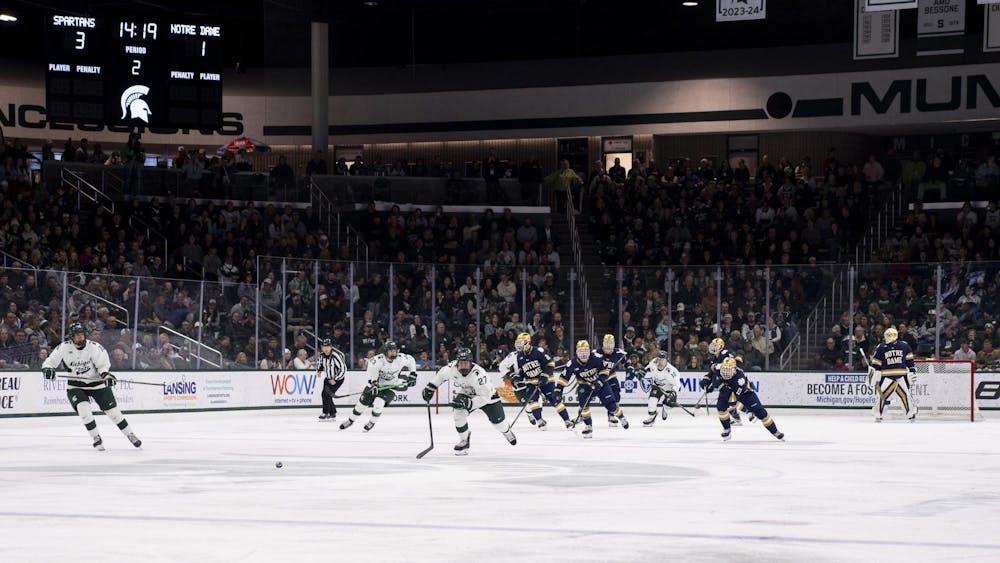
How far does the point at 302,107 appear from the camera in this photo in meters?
42.2

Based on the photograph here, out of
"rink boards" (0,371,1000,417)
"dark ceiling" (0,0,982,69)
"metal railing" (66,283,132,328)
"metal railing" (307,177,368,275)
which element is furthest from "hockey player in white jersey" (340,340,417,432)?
"dark ceiling" (0,0,982,69)

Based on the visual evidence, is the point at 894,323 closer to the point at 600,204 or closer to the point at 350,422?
the point at 600,204

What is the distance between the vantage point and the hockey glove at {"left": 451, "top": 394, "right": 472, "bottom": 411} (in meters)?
17.9

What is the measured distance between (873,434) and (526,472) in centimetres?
918

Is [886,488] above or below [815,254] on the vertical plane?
below

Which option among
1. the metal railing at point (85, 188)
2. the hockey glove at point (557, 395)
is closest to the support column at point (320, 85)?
the metal railing at point (85, 188)

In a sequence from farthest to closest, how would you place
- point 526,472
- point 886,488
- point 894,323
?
1. point 894,323
2. point 526,472
3. point 886,488

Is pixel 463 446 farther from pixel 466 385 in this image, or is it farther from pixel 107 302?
pixel 107 302

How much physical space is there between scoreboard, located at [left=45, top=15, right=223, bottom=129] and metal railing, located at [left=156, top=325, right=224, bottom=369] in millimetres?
4786

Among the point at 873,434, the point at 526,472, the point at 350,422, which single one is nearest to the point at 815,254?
the point at 873,434

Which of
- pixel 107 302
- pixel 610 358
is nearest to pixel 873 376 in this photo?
pixel 610 358

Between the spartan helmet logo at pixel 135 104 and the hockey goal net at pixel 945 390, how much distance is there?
1587 centimetres

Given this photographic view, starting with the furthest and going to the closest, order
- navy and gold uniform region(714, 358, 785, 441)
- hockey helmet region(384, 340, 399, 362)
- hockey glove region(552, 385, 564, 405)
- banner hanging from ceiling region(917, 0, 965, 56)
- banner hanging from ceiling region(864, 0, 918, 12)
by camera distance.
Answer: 1. hockey glove region(552, 385, 564, 405)
2. hockey helmet region(384, 340, 399, 362)
3. banner hanging from ceiling region(917, 0, 965, 56)
4. navy and gold uniform region(714, 358, 785, 441)
5. banner hanging from ceiling region(864, 0, 918, 12)

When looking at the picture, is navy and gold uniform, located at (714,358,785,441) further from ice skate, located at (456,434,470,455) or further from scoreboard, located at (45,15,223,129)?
scoreboard, located at (45,15,223,129)
